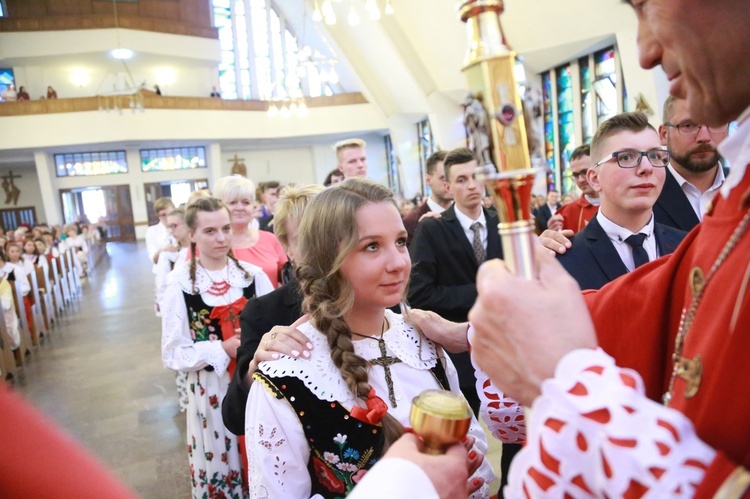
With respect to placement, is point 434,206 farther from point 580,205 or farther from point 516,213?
point 516,213

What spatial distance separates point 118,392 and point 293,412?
5002 millimetres

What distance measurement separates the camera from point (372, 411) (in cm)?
138

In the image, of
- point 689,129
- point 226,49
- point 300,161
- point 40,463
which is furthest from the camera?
point 300,161

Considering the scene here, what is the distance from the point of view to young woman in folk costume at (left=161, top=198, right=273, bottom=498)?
3039mm

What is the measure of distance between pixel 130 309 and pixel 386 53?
943 centimetres

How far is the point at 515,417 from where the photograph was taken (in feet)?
4.51

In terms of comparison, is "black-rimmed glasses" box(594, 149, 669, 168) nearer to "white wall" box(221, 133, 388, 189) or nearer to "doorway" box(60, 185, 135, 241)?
"white wall" box(221, 133, 388, 189)

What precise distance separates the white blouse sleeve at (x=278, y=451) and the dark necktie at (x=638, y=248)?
1.63m

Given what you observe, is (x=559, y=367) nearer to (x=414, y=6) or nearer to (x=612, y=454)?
(x=612, y=454)

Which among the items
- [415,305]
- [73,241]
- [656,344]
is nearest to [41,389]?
[415,305]

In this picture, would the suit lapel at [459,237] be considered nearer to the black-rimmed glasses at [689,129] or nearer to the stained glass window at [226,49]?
the black-rimmed glasses at [689,129]

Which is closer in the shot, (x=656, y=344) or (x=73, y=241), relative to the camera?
(x=656, y=344)

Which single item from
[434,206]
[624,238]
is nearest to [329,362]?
[624,238]

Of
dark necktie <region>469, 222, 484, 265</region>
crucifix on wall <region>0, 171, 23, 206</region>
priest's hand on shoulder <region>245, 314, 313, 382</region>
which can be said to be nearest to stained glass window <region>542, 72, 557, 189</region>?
dark necktie <region>469, 222, 484, 265</region>
